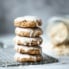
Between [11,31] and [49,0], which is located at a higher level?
[49,0]

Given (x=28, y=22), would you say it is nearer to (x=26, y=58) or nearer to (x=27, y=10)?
(x=26, y=58)

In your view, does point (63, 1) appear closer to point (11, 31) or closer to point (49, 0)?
point (49, 0)

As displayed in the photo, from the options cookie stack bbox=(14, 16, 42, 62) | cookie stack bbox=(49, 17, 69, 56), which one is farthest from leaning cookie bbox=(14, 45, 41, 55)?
cookie stack bbox=(49, 17, 69, 56)

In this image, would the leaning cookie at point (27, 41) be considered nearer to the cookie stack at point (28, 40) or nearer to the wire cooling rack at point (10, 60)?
the cookie stack at point (28, 40)

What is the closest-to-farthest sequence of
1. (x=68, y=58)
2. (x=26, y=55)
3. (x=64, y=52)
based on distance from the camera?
(x=26, y=55) < (x=68, y=58) < (x=64, y=52)

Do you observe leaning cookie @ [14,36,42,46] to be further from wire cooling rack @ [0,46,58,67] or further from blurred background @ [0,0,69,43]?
blurred background @ [0,0,69,43]

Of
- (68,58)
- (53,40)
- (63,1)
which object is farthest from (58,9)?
(68,58)
